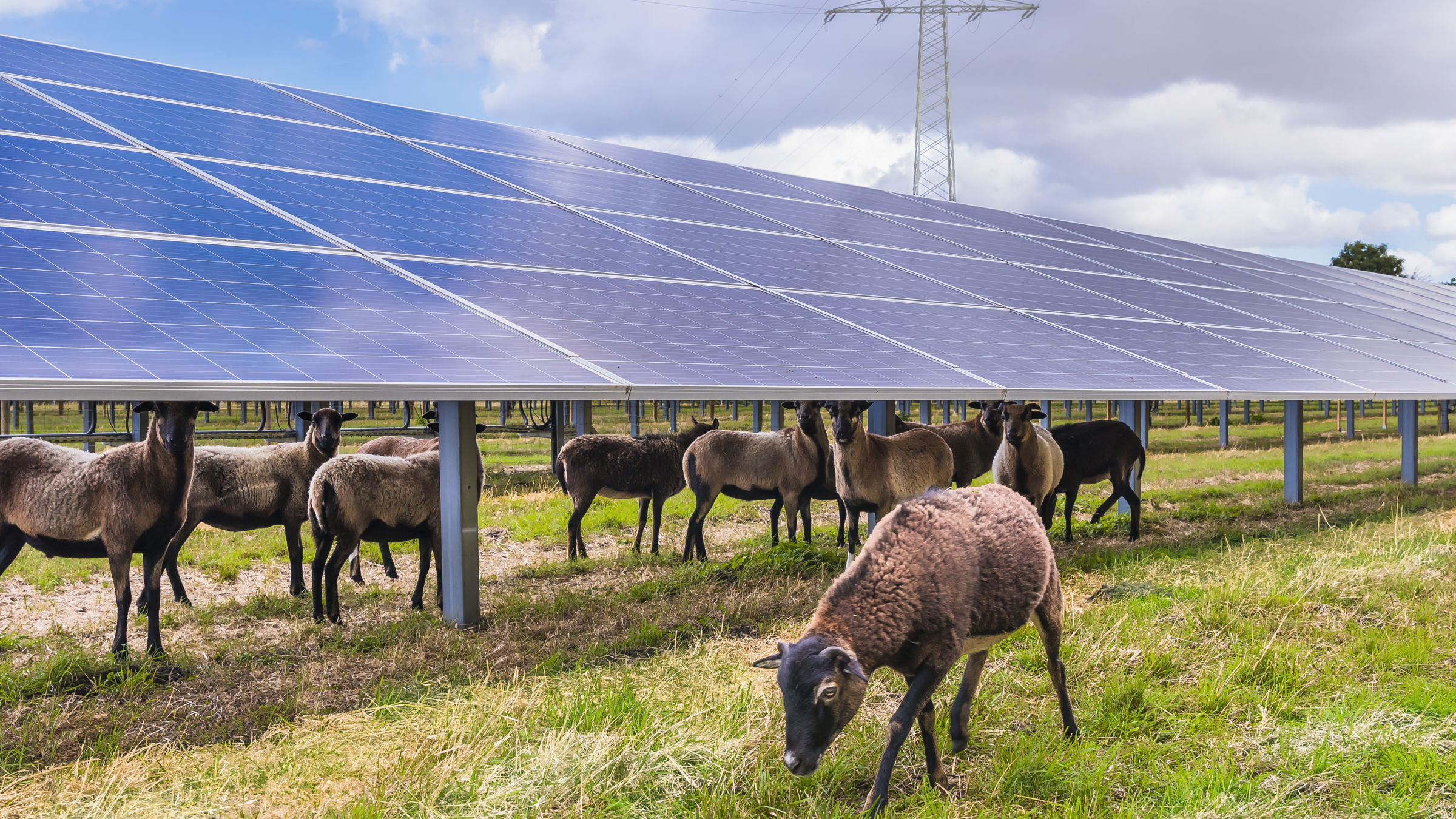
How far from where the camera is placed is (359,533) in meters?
8.83

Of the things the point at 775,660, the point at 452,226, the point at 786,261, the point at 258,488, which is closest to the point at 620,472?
the point at 786,261

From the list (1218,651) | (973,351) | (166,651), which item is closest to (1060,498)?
(973,351)

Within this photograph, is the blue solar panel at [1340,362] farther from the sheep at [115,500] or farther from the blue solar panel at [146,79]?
the blue solar panel at [146,79]

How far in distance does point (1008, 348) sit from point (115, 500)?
9058 mm

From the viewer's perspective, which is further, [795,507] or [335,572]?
[795,507]

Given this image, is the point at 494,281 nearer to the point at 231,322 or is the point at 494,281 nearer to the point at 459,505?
the point at 459,505

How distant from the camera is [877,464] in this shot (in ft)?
35.7

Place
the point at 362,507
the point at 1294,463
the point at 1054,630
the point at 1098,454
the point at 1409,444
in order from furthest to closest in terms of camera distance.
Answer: the point at 1409,444 < the point at 1294,463 < the point at 1098,454 < the point at 362,507 < the point at 1054,630

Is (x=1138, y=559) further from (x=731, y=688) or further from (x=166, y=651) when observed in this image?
(x=166, y=651)

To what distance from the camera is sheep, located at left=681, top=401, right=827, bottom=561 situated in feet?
41.4

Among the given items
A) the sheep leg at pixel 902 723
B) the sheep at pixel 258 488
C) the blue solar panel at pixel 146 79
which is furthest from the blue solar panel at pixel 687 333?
the blue solar panel at pixel 146 79

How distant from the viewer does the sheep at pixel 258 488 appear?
9328 mm

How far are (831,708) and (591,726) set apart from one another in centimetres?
216

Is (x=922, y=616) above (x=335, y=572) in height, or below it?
above
